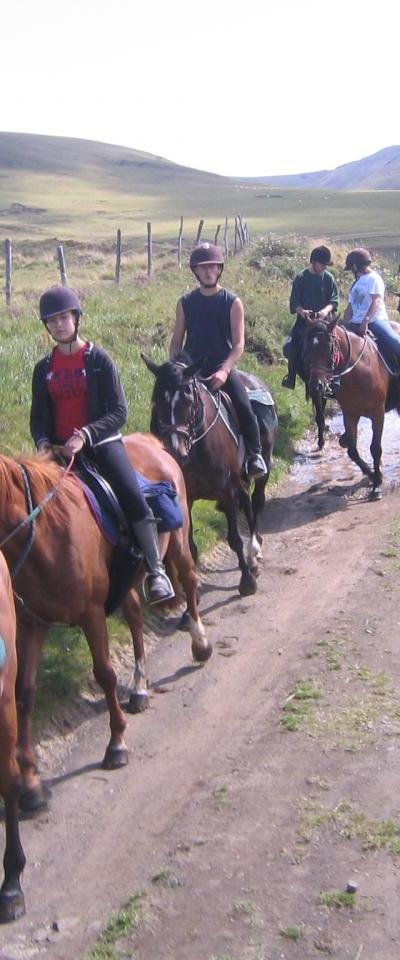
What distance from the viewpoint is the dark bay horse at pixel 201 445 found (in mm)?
8273

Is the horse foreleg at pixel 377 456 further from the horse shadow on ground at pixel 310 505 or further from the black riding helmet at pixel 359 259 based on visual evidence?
the black riding helmet at pixel 359 259

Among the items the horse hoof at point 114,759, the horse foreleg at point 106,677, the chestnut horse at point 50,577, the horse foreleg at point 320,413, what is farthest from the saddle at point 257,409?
the horse hoof at point 114,759

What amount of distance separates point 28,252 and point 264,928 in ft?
138

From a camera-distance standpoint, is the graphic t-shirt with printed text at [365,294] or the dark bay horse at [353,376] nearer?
the dark bay horse at [353,376]

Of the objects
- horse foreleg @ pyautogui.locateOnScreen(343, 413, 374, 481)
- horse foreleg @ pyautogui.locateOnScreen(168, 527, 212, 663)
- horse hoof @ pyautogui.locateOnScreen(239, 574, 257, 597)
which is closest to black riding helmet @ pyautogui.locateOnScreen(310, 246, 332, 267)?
horse foreleg @ pyautogui.locateOnScreen(343, 413, 374, 481)

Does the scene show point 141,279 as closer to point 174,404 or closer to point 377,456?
point 377,456

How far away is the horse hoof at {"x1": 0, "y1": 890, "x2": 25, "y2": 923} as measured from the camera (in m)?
4.77

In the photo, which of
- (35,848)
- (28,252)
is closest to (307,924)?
(35,848)

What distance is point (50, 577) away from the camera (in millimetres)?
5676

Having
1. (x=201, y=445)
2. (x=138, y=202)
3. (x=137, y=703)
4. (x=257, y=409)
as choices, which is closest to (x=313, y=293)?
(x=257, y=409)

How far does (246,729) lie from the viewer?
6488mm

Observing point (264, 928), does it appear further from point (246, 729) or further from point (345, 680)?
point (345, 680)

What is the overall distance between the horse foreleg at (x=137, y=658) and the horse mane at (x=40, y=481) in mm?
1281

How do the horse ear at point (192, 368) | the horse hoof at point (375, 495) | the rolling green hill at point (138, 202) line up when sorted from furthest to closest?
the rolling green hill at point (138, 202) < the horse hoof at point (375, 495) < the horse ear at point (192, 368)
